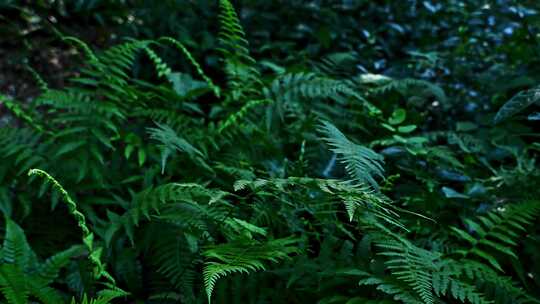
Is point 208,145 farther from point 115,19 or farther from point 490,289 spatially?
point 115,19

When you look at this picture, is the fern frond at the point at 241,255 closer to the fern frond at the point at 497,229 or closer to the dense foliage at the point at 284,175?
the dense foliage at the point at 284,175

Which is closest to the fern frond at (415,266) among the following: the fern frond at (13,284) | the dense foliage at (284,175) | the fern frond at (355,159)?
the dense foliage at (284,175)

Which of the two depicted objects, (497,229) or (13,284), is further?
(497,229)

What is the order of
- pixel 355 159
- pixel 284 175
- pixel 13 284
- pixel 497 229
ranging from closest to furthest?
pixel 13 284, pixel 355 159, pixel 497 229, pixel 284 175

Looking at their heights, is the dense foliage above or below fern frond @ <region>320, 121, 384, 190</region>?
below

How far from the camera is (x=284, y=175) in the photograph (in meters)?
2.75

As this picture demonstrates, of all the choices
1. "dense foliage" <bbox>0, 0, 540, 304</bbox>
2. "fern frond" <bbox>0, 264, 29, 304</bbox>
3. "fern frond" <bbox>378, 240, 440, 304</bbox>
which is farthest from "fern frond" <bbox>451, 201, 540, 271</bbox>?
"fern frond" <bbox>0, 264, 29, 304</bbox>

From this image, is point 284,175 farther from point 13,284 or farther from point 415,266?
point 13,284

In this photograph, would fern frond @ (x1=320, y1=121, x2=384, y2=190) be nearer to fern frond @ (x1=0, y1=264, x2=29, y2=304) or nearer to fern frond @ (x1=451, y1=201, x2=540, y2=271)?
fern frond @ (x1=451, y1=201, x2=540, y2=271)

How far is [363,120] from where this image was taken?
3.31m

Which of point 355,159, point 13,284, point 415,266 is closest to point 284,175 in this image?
point 355,159

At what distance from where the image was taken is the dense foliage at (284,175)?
215 cm

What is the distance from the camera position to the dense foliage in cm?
215

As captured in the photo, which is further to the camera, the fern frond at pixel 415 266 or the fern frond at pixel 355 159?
the fern frond at pixel 355 159
